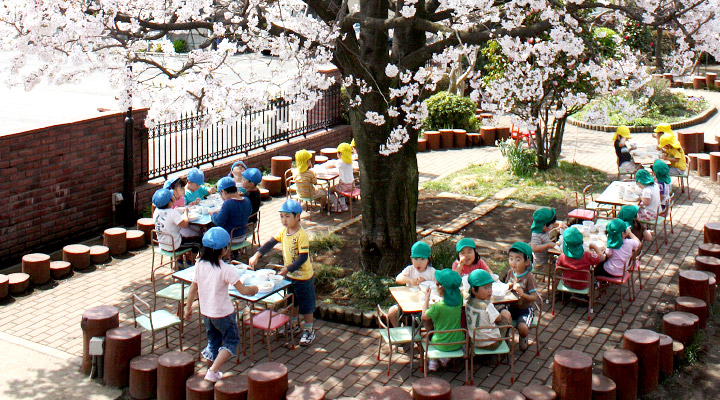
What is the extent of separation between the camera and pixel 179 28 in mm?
8961

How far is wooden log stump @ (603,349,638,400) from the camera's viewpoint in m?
7.53

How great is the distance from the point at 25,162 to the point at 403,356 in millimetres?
6173

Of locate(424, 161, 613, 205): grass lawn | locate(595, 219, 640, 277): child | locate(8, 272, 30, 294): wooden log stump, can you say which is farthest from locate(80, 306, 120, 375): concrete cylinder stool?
locate(424, 161, 613, 205): grass lawn

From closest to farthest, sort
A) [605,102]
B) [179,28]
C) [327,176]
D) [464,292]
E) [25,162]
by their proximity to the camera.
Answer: [464,292] < [179,28] < [25,162] < [327,176] < [605,102]

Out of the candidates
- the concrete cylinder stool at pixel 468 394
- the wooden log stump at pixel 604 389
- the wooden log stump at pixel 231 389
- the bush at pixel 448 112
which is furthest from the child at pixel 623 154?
the wooden log stump at pixel 231 389

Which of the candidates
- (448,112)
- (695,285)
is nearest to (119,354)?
(695,285)

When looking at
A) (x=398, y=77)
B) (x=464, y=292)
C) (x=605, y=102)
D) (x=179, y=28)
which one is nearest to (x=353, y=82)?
(x=398, y=77)

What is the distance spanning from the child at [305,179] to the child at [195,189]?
1887mm

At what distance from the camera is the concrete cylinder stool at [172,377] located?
292 inches

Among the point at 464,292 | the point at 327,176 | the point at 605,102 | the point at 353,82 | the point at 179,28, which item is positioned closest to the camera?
the point at 464,292

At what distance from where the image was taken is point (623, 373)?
7.54 meters

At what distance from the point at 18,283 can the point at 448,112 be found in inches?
456

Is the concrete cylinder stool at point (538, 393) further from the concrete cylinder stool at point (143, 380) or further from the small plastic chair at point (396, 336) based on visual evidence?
the concrete cylinder stool at point (143, 380)

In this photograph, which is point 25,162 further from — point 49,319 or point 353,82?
point 353,82
